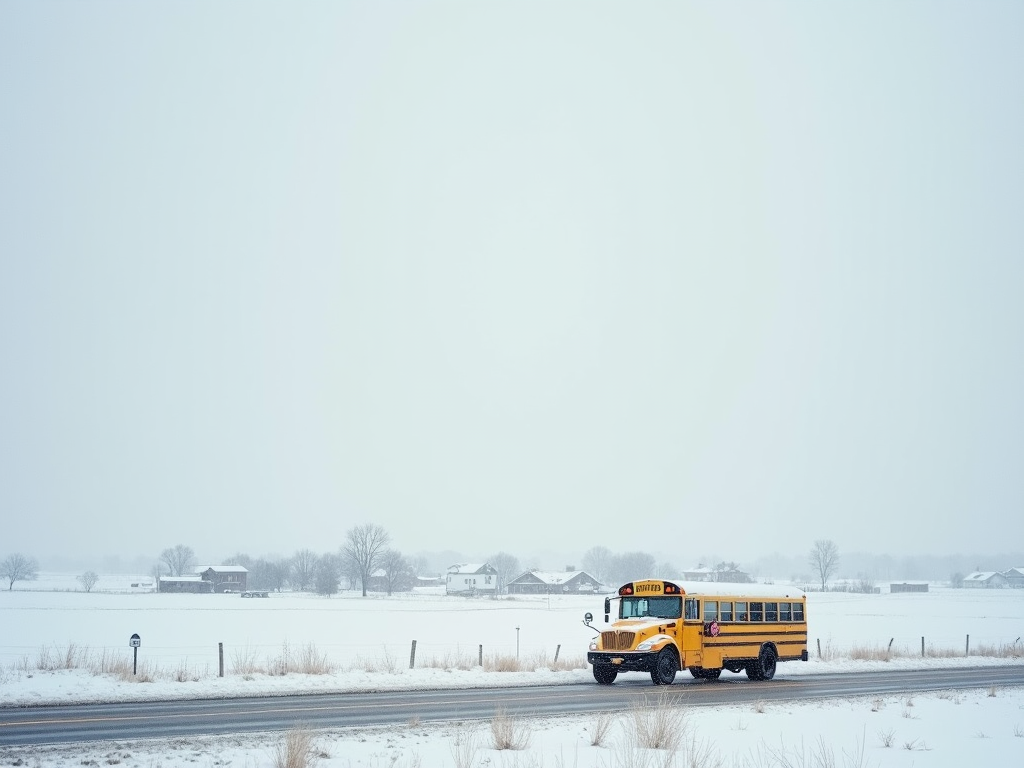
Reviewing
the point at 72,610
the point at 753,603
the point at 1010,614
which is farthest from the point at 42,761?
the point at 1010,614

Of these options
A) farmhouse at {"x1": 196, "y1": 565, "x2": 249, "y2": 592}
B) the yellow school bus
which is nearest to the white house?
farmhouse at {"x1": 196, "y1": 565, "x2": 249, "y2": 592}

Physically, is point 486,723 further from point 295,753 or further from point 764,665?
point 764,665

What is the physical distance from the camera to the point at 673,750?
52.9 feet

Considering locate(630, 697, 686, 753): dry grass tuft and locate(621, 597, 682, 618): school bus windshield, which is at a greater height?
locate(621, 597, 682, 618): school bus windshield

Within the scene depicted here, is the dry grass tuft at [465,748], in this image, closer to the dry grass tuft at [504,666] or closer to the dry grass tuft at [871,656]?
the dry grass tuft at [504,666]

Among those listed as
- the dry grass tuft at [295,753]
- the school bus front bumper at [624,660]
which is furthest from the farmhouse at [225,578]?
the dry grass tuft at [295,753]

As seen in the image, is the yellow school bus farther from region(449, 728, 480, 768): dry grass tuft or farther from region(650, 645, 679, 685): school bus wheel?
region(449, 728, 480, 768): dry grass tuft

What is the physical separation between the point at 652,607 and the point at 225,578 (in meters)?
169

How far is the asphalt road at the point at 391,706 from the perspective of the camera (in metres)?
18.6

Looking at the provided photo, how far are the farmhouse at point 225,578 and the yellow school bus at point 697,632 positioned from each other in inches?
6523

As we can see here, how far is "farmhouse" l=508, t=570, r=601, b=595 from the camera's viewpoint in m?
192

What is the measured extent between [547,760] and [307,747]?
12.5ft

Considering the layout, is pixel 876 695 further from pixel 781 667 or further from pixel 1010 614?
pixel 1010 614

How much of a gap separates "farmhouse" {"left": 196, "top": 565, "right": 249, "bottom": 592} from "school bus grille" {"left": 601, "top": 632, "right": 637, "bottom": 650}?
16746 centimetres
